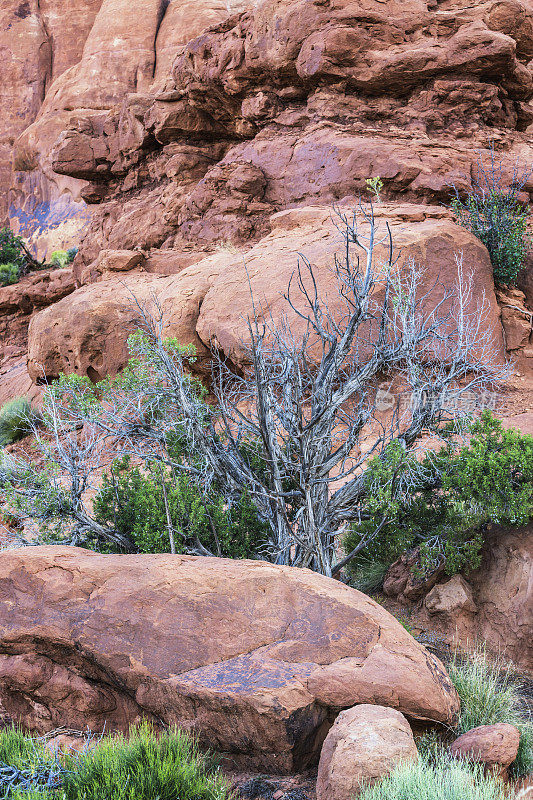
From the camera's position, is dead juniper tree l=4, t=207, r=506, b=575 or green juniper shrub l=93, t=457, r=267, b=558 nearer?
dead juniper tree l=4, t=207, r=506, b=575

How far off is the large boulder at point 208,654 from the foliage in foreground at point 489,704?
0.73 feet

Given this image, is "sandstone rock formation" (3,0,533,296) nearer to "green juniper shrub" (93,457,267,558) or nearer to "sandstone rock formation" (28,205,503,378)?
"sandstone rock formation" (28,205,503,378)

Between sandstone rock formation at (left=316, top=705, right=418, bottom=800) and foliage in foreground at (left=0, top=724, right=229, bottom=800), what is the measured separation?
532 mm

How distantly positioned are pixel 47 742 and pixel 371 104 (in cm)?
1155

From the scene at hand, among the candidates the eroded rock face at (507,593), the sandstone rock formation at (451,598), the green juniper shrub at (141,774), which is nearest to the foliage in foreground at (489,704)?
the eroded rock face at (507,593)

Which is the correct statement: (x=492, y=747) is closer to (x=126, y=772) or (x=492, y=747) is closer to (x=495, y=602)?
(x=126, y=772)

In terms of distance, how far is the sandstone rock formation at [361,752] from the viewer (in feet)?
9.97

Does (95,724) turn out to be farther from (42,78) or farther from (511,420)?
(42,78)

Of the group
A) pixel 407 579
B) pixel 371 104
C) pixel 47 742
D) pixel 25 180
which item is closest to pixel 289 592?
pixel 47 742

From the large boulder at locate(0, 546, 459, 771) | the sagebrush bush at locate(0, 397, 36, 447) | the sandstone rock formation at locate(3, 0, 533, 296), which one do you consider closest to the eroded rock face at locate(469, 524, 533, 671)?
the large boulder at locate(0, 546, 459, 771)

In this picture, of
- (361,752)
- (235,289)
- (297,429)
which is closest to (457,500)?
(297,429)

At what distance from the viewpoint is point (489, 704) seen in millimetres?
Result: 4125

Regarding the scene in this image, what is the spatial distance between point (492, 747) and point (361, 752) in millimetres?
831

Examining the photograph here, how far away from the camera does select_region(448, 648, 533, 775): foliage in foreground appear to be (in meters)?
3.88
